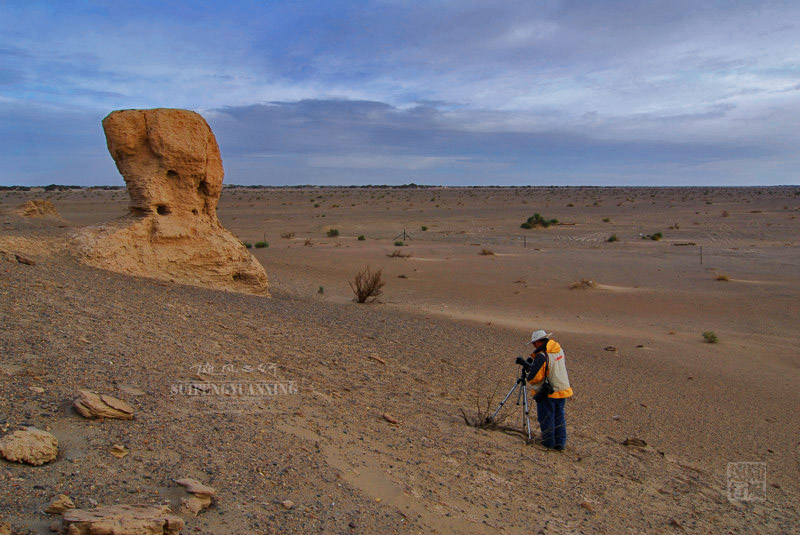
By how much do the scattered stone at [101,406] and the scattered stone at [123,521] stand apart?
127 centimetres

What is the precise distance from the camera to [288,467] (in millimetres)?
4336

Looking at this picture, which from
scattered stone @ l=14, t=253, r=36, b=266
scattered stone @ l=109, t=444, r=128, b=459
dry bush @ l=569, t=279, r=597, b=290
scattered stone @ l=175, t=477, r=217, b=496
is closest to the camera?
scattered stone @ l=175, t=477, r=217, b=496

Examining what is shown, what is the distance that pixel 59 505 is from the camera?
3162 mm

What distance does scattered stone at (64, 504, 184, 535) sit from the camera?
2965 millimetres

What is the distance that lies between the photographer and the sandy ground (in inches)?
9.3

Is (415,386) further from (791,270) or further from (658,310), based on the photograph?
(791,270)

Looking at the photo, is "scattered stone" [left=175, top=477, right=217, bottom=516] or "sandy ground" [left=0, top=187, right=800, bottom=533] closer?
"scattered stone" [left=175, top=477, right=217, bottom=516]

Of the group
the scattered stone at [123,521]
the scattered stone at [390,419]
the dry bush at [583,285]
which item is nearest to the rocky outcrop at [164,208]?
the scattered stone at [390,419]

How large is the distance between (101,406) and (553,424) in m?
4.36

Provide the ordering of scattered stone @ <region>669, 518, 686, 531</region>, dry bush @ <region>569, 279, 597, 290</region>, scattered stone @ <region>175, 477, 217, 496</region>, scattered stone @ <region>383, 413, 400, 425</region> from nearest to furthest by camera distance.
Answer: scattered stone @ <region>175, 477, 217, 496</region> < scattered stone @ <region>669, 518, 686, 531</region> < scattered stone @ <region>383, 413, 400, 425</region> < dry bush @ <region>569, 279, 597, 290</region>

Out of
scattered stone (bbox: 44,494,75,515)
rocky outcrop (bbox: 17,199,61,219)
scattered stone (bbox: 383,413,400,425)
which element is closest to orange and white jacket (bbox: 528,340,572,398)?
scattered stone (bbox: 383,413,400,425)

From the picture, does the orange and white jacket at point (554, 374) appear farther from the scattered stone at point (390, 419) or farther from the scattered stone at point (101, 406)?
the scattered stone at point (101, 406)

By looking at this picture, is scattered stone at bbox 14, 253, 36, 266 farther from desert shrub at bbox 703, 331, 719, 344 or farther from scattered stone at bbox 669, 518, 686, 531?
desert shrub at bbox 703, 331, 719, 344

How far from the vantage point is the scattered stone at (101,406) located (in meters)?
4.32
